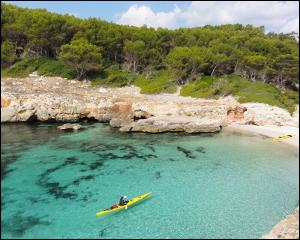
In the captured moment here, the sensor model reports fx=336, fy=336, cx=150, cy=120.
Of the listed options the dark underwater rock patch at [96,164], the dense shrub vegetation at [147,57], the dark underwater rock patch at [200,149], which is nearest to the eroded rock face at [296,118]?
the dense shrub vegetation at [147,57]

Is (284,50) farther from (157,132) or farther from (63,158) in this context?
(63,158)

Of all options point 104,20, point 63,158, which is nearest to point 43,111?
point 63,158

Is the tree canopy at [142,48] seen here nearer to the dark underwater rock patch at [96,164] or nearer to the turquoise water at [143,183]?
the turquoise water at [143,183]

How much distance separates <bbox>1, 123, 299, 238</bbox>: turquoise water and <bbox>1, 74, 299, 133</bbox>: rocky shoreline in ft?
7.70

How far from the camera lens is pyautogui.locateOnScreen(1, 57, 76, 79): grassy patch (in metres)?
46.1

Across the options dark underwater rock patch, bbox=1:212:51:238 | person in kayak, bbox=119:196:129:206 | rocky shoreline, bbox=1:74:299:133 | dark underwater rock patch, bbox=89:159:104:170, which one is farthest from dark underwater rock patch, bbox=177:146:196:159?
dark underwater rock patch, bbox=1:212:51:238

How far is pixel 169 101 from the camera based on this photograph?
133 ft

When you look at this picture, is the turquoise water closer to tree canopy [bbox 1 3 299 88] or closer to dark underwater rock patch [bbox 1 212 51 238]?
dark underwater rock patch [bbox 1 212 51 238]

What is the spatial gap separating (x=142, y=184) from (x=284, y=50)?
42.9 m

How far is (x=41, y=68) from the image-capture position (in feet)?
159

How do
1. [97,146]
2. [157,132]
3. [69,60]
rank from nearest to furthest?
[97,146] → [157,132] → [69,60]

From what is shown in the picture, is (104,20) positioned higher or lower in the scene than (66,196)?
higher

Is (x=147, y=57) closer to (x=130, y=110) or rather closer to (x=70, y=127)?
(x=130, y=110)

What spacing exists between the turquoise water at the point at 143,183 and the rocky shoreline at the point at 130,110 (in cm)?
235
